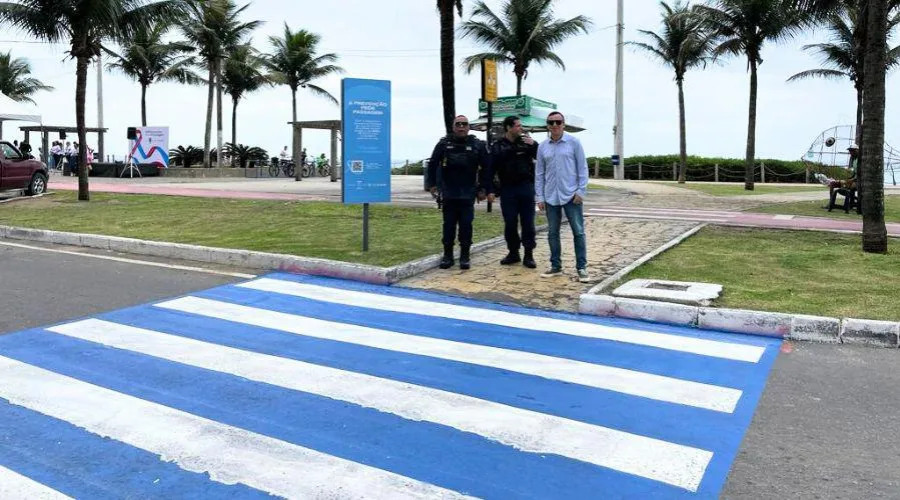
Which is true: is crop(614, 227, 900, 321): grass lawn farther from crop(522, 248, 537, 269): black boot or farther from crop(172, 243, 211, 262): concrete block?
crop(172, 243, 211, 262): concrete block

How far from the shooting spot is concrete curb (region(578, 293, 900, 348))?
19.7ft

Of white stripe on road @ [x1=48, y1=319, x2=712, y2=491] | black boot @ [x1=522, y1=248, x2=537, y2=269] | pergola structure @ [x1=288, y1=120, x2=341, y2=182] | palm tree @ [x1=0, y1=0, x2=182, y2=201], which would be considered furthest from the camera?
pergola structure @ [x1=288, y1=120, x2=341, y2=182]

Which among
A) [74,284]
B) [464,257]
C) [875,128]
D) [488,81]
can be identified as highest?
[488,81]

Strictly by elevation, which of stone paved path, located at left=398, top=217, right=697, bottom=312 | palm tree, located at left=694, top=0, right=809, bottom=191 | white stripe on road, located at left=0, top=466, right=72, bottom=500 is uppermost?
palm tree, located at left=694, top=0, right=809, bottom=191

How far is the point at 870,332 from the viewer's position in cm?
599

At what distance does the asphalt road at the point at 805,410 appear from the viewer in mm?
3496

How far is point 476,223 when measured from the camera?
1280 centimetres

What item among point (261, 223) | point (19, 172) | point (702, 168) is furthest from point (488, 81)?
point (702, 168)

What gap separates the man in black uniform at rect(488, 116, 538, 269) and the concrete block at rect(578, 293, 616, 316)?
1.83 metres

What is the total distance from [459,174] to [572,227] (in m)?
1.45

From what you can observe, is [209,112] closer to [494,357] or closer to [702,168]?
[702,168]

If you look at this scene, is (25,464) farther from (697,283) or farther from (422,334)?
(697,283)

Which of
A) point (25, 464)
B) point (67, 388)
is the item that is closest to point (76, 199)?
point (67, 388)

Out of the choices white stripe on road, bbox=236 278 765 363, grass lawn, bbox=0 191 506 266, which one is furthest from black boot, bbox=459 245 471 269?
white stripe on road, bbox=236 278 765 363
